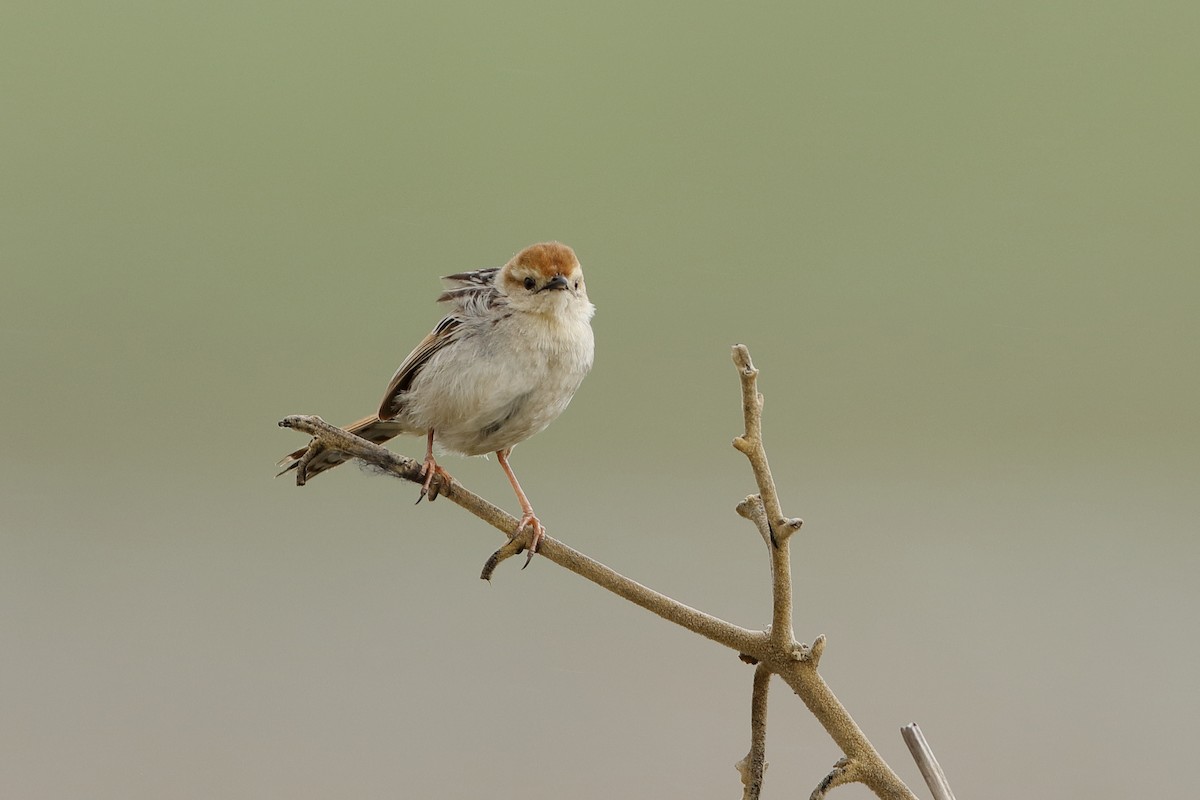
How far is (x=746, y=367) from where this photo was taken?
A: 0.72m

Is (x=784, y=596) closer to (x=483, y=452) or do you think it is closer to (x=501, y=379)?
(x=501, y=379)

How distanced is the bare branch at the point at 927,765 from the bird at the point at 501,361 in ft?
3.35

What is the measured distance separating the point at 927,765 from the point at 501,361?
112cm

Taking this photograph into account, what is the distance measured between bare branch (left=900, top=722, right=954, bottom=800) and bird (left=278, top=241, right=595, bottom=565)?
3.35ft

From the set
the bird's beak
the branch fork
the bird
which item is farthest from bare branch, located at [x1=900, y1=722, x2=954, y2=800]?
the bird's beak

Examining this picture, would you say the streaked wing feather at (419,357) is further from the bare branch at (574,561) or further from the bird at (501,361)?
the bare branch at (574,561)

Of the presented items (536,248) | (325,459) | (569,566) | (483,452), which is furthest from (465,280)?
(569,566)

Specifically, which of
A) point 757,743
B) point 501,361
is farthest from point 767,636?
point 501,361

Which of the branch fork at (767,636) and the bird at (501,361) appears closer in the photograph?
the branch fork at (767,636)

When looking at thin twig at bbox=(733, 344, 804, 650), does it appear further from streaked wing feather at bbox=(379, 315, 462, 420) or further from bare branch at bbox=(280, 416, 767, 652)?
streaked wing feather at bbox=(379, 315, 462, 420)

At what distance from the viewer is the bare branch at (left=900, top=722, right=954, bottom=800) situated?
26.6 inches

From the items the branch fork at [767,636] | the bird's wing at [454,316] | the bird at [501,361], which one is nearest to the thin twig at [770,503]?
the branch fork at [767,636]

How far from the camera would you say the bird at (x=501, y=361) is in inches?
66.9

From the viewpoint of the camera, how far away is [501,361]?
171cm
